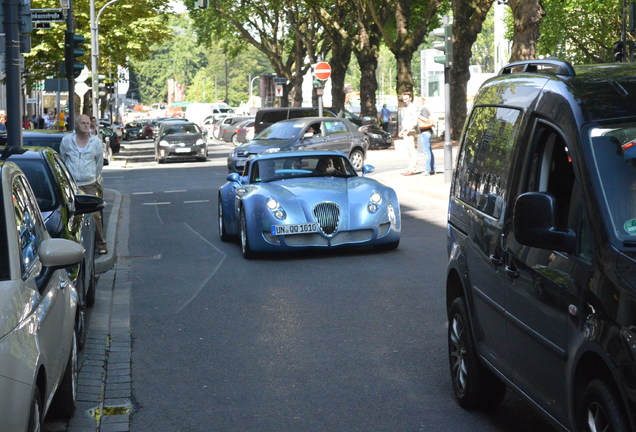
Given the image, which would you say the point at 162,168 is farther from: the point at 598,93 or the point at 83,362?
the point at 598,93

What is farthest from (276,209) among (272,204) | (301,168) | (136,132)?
(136,132)

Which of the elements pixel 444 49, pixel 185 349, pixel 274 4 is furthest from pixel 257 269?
pixel 274 4

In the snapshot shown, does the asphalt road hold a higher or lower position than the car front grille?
lower

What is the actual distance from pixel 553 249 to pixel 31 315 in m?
2.27

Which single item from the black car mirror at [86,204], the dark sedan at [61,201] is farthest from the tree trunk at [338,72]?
the black car mirror at [86,204]

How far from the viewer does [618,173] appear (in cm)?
478

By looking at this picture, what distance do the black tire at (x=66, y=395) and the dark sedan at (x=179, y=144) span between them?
35.9 metres

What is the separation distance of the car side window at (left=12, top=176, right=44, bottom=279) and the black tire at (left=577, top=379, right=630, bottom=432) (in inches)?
101

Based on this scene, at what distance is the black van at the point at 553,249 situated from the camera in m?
4.38

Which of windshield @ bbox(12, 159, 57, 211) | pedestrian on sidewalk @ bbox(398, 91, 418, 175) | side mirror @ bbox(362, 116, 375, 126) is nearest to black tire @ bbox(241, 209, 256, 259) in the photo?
windshield @ bbox(12, 159, 57, 211)

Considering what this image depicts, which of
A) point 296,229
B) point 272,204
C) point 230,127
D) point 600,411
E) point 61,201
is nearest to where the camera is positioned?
point 600,411

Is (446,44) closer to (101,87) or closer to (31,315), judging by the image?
(31,315)

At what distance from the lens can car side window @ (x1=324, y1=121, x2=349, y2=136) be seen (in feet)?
105

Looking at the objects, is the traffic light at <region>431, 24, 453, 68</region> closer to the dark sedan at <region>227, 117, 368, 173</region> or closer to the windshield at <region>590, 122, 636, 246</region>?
the dark sedan at <region>227, 117, 368, 173</region>
